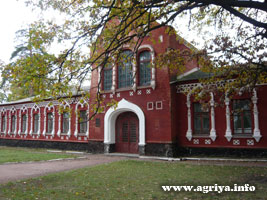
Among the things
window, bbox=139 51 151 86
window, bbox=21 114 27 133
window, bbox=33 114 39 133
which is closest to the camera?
window, bbox=139 51 151 86

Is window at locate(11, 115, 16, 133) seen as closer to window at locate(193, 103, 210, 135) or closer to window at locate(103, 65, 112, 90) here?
window at locate(103, 65, 112, 90)

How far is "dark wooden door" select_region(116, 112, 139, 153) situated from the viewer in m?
16.3

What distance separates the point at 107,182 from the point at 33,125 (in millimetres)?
18003

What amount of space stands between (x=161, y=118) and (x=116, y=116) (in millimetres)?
3814

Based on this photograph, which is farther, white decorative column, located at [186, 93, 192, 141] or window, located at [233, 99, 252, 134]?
white decorative column, located at [186, 93, 192, 141]

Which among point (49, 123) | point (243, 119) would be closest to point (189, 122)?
point (243, 119)

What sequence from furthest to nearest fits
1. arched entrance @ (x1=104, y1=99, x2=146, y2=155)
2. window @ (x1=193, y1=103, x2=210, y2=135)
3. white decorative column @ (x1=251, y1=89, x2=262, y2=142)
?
arched entrance @ (x1=104, y1=99, x2=146, y2=155), window @ (x1=193, y1=103, x2=210, y2=135), white decorative column @ (x1=251, y1=89, x2=262, y2=142)

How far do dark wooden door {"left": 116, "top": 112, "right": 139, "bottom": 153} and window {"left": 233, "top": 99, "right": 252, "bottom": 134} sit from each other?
Answer: 6129 mm

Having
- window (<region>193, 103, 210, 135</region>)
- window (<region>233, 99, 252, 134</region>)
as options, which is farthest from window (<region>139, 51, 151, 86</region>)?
window (<region>233, 99, 252, 134</region>)

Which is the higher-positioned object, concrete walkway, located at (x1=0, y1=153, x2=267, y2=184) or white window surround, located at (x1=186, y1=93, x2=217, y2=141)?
white window surround, located at (x1=186, y1=93, x2=217, y2=141)

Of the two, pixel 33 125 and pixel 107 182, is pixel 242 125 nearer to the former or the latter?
pixel 107 182

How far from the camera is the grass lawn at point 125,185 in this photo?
601 centimetres

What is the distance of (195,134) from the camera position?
14484 mm

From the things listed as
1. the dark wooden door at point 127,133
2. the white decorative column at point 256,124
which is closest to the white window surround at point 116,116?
the dark wooden door at point 127,133
